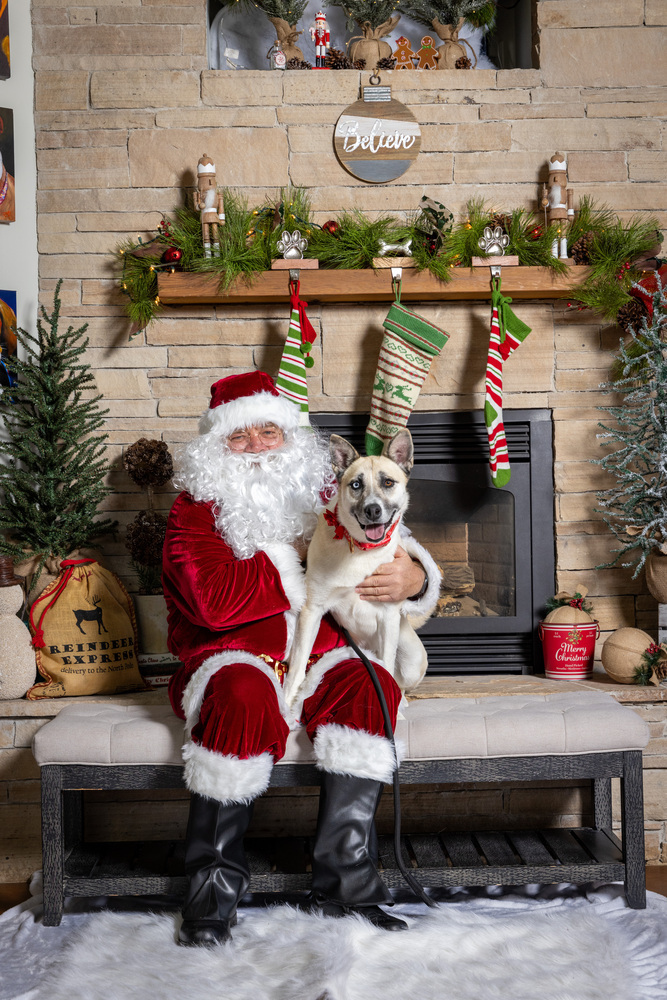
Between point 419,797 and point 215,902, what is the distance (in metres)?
0.99

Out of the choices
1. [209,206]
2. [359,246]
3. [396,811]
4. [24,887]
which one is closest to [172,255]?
[209,206]

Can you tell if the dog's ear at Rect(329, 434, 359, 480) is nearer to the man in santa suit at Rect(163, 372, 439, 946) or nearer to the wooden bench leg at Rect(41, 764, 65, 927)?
the man in santa suit at Rect(163, 372, 439, 946)

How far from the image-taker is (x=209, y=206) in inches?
114

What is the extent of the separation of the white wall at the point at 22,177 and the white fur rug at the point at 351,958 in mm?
2203

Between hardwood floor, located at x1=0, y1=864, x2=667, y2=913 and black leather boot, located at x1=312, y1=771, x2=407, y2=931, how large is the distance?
3.19ft

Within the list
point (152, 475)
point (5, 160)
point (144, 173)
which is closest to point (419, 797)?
point (152, 475)

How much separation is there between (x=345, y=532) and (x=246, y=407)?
53 cm

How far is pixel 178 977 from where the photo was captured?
169 centimetres

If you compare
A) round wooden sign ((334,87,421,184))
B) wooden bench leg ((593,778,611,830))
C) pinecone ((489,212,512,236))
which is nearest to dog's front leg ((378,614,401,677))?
wooden bench leg ((593,778,611,830))

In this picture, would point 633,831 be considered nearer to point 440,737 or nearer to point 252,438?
point 440,737

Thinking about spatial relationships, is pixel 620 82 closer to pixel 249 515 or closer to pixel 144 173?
pixel 144 173

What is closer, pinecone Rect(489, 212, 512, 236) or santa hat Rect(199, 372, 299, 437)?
santa hat Rect(199, 372, 299, 437)

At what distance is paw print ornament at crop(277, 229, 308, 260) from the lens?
2891 mm

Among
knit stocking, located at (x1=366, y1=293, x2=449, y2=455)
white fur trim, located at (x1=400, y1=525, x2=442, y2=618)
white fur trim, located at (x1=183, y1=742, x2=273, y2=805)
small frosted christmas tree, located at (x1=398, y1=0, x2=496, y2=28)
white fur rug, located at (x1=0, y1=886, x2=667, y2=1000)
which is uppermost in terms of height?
small frosted christmas tree, located at (x1=398, y1=0, x2=496, y2=28)
